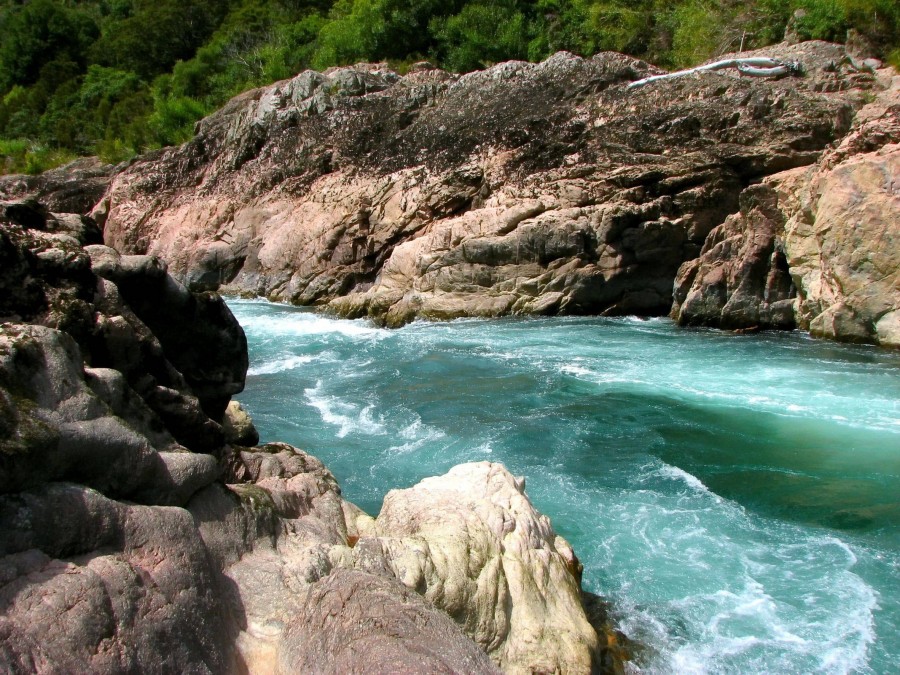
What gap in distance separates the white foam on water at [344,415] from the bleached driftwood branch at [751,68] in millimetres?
13070

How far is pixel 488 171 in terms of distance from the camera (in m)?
20.3

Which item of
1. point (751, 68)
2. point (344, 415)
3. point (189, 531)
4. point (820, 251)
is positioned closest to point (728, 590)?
point (189, 531)

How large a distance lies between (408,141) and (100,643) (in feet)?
68.1

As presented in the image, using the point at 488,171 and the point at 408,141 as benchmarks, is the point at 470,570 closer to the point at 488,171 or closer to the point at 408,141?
the point at 488,171

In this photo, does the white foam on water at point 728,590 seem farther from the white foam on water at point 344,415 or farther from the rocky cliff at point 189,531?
the white foam on water at point 344,415

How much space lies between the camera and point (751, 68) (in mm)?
19375

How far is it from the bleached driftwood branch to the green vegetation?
Result: 2.77m

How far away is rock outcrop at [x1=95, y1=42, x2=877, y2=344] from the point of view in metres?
17.5

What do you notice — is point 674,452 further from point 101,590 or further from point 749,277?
point 749,277

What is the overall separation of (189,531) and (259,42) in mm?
41578

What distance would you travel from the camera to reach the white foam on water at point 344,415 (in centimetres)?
993

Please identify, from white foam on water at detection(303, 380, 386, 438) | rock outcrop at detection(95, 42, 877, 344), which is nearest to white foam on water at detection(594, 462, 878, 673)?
white foam on water at detection(303, 380, 386, 438)

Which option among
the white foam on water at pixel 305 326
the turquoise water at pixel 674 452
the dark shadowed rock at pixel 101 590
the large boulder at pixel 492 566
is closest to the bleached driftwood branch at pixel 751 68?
the turquoise water at pixel 674 452

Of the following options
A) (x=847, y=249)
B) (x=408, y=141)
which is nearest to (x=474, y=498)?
(x=847, y=249)
